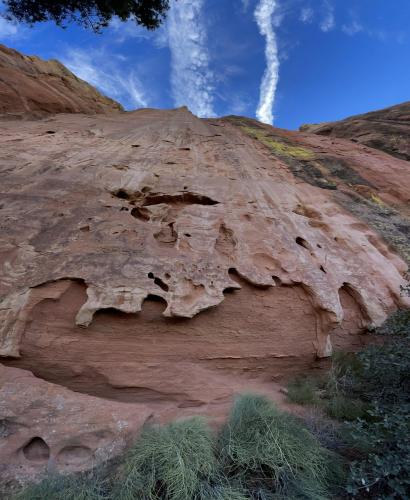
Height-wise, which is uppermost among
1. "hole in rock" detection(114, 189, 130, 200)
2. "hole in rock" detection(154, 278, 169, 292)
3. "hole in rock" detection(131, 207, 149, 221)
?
"hole in rock" detection(114, 189, 130, 200)

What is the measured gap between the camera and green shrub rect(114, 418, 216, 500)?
7.91 feet

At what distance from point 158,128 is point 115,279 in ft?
26.0

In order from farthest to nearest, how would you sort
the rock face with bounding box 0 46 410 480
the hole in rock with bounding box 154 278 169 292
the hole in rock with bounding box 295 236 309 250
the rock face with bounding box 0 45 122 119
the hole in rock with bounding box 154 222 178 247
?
the rock face with bounding box 0 45 122 119, the hole in rock with bounding box 295 236 309 250, the hole in rock with bounding box 154 222 178 247, the hole in rock with bounding box 154 278 169 292, the rock face with bounding box 0 46 410 480

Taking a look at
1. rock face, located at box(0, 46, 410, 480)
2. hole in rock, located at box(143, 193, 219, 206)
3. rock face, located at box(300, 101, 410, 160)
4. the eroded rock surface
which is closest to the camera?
rock face, located at box(0, 46, 410, 480)

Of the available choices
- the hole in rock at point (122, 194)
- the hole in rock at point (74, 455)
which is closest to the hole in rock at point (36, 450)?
the hole in rock at point (74, 455)

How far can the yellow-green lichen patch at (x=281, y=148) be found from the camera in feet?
34.8

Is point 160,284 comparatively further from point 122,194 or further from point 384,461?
point 384,461

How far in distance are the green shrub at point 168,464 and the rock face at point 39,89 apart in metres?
11.7

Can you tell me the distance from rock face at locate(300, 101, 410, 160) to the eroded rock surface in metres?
8.49

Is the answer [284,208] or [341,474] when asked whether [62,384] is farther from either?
[284,208]

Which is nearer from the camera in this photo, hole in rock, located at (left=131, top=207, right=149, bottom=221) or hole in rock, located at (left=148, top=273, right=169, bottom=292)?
hole in rock, located at (left=148, top=273, right=169, bottom=292)

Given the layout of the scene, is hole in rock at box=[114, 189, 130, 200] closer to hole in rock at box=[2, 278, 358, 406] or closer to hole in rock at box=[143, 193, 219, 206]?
hole in rock at box=[143, 193, 219, 206]

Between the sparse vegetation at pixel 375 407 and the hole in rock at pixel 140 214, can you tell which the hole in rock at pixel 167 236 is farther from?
the sparse vegetation at pixel 375 407

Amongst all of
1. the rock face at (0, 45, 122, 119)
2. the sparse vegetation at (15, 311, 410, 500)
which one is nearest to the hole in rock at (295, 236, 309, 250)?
the sparse vegetation at (15, 311, 410, 500)
